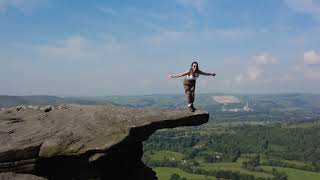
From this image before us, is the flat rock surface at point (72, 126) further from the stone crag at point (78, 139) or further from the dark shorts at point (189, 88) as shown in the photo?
the dark shorts at point (189, 88)

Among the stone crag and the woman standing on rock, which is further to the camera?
the woman standing on rock

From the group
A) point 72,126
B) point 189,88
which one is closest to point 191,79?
point 189,88

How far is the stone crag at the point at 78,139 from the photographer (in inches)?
774

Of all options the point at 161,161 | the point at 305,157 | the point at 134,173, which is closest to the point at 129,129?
the point at 134,173

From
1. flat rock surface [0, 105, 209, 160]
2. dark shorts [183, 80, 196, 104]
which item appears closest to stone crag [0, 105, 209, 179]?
flat rock surface [0, 105, 209, 160]

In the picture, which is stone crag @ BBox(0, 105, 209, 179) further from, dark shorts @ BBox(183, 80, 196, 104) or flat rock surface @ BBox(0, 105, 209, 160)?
dark shorts @ BBox(183, 80, 196, 104)

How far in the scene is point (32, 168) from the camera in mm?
19797

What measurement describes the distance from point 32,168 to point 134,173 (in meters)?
5.72

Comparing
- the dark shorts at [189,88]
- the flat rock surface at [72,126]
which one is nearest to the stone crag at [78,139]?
the flat rock surface at [72,126]

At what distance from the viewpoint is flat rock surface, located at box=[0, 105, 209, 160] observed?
64.6ft

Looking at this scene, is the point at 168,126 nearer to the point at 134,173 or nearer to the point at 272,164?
the point at 134,173

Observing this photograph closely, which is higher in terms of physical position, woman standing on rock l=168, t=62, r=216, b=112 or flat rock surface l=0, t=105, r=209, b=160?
woman standing on rock l=168, t=62, r=216, b=112

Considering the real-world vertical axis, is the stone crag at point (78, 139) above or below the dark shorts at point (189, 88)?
below

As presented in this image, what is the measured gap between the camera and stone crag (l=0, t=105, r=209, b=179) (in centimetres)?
1967
